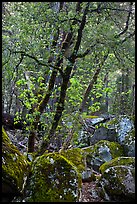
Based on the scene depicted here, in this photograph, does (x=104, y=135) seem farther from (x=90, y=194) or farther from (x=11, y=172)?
(x=11, y=172)

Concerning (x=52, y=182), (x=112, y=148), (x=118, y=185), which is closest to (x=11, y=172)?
(x=52, y=182)

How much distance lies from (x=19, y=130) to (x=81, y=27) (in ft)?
17.2

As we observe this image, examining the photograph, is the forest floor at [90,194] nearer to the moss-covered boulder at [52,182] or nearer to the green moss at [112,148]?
the moss-covered boulder at [52,182]

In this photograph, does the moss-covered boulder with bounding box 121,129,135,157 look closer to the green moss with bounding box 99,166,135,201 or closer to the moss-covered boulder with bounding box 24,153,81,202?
the green moss with bounding box 99,166,135,201

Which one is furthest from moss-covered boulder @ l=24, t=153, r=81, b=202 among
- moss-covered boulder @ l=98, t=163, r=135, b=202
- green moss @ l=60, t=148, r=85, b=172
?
green moss @ l=60, t=148, r=85, b=172

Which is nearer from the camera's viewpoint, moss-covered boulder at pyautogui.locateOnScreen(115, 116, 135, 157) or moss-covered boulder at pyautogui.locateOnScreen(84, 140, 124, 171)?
moss-covered boulder at pyautogui.locateOnScreen(84, 140, 124, 171)

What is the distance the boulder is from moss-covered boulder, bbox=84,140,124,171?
1.57 m

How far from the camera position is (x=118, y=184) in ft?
15.9

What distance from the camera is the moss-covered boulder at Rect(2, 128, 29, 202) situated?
13.6 ft

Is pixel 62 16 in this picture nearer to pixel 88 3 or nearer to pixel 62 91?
pixel 88 3

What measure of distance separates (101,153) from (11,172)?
326 centimetres

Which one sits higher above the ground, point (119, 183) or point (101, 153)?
point (101, 153)

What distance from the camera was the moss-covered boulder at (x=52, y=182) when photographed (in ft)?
13.9

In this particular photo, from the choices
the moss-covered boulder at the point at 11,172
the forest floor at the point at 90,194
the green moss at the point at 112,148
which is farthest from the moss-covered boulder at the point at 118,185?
the green moss at the point at 112,148
